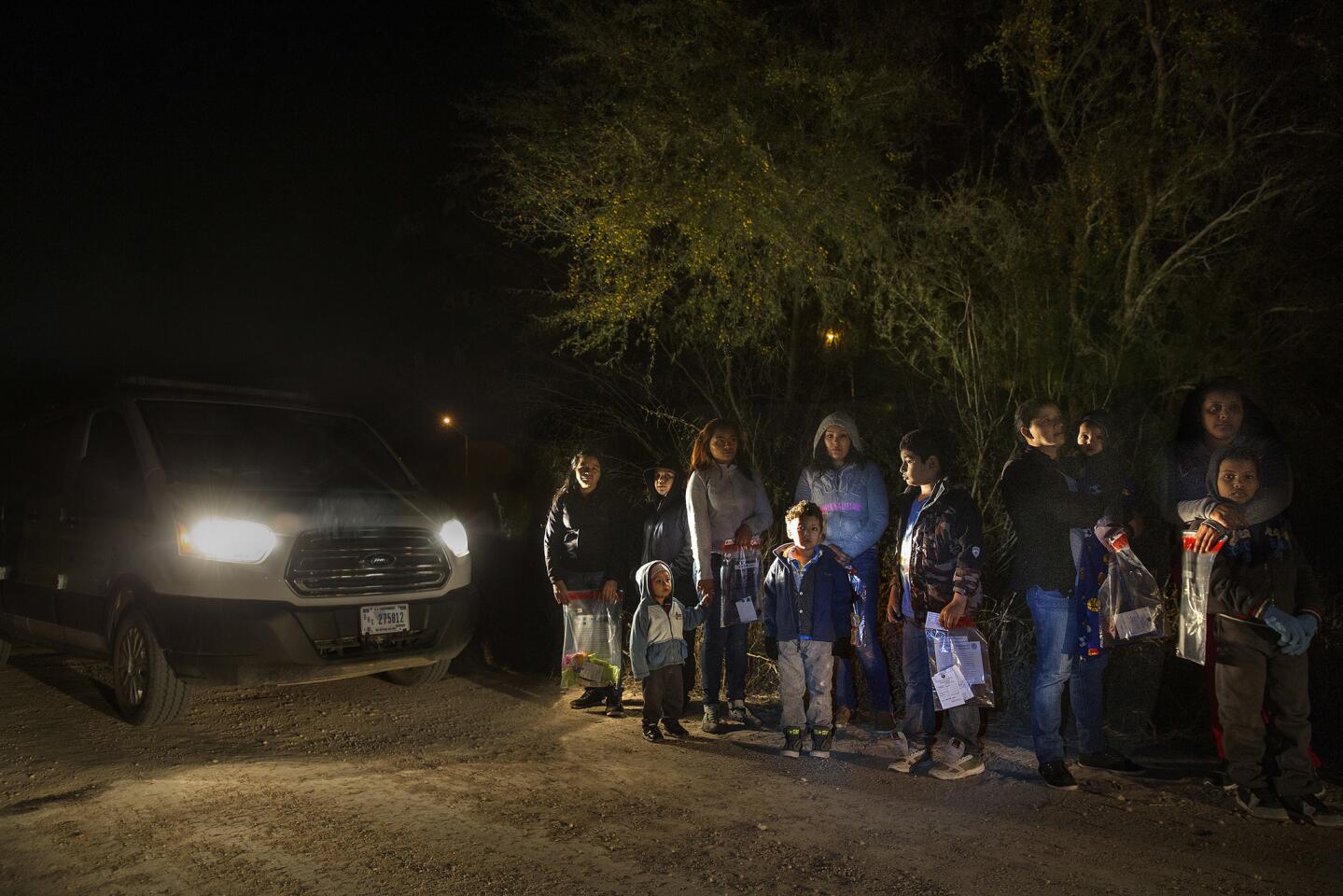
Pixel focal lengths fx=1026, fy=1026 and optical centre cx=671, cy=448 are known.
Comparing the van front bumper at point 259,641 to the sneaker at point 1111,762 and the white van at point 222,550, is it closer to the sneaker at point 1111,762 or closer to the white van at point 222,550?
the white van at point 222,550

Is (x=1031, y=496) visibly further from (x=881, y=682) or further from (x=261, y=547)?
(x=261, y=547)

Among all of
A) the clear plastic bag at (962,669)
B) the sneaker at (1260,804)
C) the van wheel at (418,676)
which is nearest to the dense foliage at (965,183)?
the clear plastic bag at (962,669)

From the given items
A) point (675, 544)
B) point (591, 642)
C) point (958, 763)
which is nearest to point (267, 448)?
point (591, 642)

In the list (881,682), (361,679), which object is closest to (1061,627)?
(881,682)

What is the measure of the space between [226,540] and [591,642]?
7.46 ft

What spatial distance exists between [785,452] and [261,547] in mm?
6027

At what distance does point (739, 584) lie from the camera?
620 centimetres

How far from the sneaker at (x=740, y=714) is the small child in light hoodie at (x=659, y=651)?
0.35 metres

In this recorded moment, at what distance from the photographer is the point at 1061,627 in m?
5.09

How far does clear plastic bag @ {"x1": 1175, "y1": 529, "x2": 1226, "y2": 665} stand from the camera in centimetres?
483

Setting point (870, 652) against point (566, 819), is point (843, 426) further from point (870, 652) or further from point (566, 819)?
point (566, 819)

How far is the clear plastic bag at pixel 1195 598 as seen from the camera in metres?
4.83

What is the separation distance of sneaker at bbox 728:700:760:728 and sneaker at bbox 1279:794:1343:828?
9.17ft

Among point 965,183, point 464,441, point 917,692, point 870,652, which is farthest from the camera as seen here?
point 464,441
